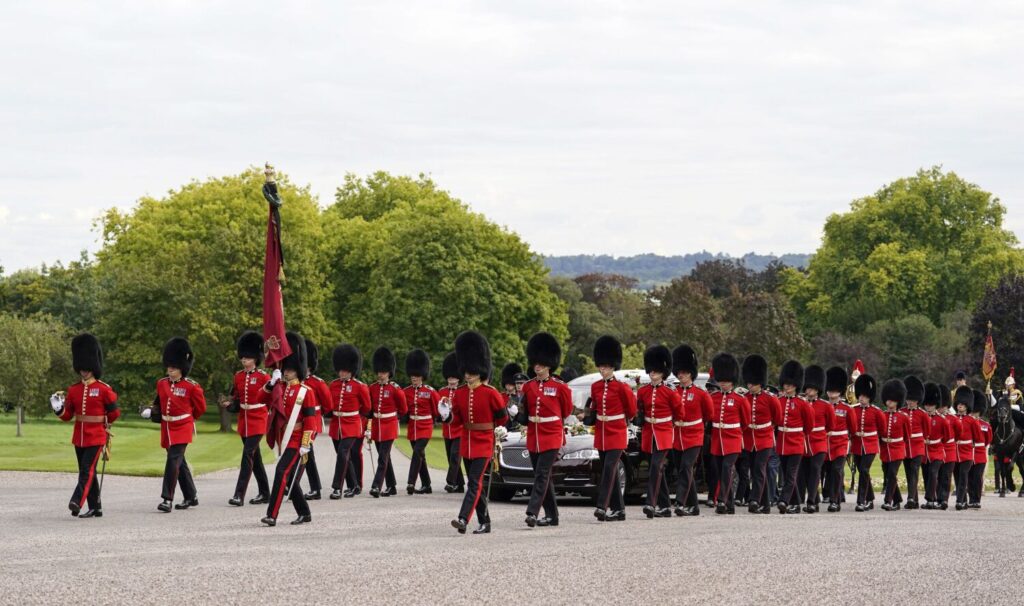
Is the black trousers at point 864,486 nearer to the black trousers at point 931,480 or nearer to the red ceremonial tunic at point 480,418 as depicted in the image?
the black trousers at point 931,480

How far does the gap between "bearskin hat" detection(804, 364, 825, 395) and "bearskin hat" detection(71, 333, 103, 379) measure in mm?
9720

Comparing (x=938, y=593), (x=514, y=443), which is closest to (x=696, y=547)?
(x=938, y=593)

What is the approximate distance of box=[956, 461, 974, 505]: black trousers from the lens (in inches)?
966

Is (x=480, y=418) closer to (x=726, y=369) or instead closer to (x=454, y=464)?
(x=726, y=369)

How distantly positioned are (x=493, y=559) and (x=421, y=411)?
10.1 meters

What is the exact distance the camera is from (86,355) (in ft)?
59.0

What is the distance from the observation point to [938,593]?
36.5 feet

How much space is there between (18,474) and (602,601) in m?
18.5

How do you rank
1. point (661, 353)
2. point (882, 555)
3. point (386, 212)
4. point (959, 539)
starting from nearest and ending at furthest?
1. point (882, 555)
2. point (959, 539)
3. point (661, 353)
4. point (386, 212)

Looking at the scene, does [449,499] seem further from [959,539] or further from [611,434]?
[959,539]

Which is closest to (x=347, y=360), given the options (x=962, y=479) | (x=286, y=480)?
(x=286, y=480)

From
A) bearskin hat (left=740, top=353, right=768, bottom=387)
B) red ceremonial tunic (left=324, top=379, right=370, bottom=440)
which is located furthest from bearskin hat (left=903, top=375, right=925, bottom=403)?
red ceremonial tunic (left=324, top=379, right=370, bottom=440)

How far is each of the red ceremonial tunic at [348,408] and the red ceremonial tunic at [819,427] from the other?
609 centimetres

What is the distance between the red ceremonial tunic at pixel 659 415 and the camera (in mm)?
17812
